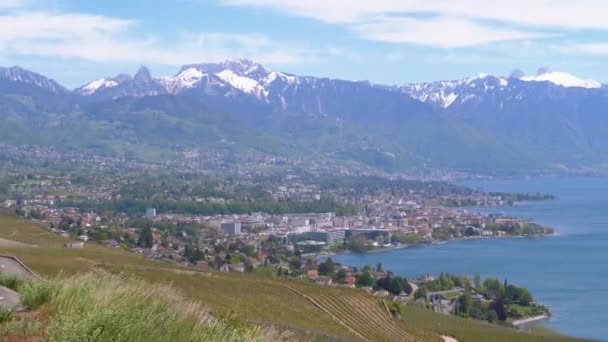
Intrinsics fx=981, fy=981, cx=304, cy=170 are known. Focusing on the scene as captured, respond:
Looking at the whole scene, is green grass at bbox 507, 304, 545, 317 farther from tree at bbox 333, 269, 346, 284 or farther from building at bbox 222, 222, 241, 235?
building at bbox 222, 222, 241, 235

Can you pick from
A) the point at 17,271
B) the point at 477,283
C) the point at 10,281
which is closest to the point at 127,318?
the point at 10,281

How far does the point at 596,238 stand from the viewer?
2162 inches

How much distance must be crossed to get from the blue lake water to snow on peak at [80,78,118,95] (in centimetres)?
12553

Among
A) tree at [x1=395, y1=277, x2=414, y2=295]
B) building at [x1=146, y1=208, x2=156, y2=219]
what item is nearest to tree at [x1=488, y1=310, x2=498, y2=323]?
tree at [x1=395, y1=277, x2=414, y2=295]

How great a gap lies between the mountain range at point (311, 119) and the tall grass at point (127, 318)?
101 metres

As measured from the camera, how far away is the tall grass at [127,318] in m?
3.83

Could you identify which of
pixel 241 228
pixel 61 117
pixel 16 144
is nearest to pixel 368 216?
pixel 241 228

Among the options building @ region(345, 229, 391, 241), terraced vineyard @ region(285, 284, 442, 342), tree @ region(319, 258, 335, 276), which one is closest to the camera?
terraced vineyard @ region(285, 284, 442, 342)

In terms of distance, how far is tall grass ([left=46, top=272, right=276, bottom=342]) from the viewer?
3830 mm

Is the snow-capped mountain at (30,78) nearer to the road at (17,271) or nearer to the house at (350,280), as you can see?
the house at (350,280)

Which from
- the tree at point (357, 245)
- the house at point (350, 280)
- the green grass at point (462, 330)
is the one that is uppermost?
the green grass at point (462, 330)

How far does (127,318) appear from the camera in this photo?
4.04 m

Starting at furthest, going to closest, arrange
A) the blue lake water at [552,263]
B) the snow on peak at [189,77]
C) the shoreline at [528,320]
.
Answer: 1. the snow on peak at [189,77]
2. the blue lake water at [552,263]
3. the shoreline at [528,320]

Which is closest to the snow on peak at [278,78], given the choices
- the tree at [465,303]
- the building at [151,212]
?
the building at [151,212]
